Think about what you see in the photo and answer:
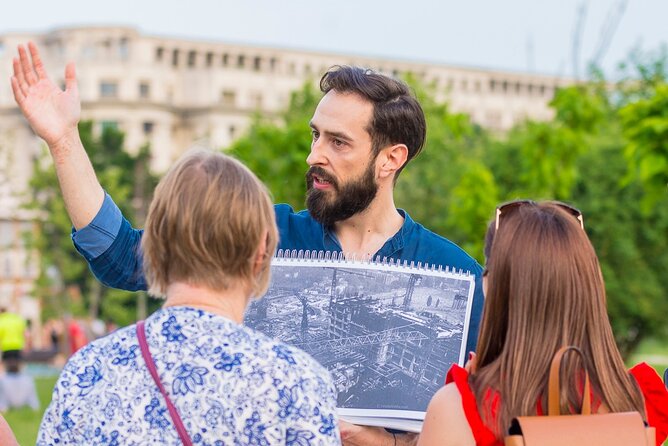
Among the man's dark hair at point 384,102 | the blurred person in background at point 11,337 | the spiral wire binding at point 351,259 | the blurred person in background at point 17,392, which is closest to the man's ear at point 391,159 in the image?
the man's dark hair at point 384,102

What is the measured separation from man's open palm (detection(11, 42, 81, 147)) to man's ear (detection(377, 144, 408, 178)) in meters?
0.98

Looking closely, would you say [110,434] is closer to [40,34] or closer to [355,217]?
[355,217]

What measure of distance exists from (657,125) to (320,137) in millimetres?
5310

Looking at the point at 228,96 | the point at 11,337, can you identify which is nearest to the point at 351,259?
the point at 11,337

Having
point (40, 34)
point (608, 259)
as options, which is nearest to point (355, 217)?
point (608, 259)

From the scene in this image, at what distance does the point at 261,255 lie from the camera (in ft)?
8.32

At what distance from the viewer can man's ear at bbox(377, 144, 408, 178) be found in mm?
3826

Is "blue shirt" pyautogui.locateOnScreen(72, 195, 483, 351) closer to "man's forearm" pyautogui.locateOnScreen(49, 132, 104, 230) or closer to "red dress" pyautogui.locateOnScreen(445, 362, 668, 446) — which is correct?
"man's forearm" pyautogui.locateOnScreen(49, 132, 104, 230)

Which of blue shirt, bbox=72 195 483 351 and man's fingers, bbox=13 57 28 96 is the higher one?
man's fingers, bbox=13 57 28 96

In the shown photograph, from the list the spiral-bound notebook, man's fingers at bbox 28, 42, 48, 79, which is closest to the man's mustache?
the spiral-bound notebook

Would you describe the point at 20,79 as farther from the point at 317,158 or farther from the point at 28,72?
the point at 317,158

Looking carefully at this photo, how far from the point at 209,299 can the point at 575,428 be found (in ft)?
2.76

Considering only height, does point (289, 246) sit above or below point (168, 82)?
above

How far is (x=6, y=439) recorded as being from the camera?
2.90m
